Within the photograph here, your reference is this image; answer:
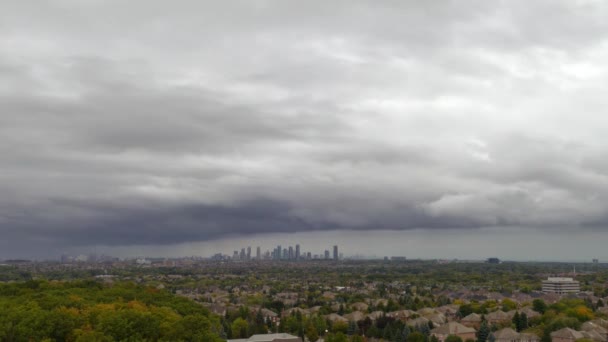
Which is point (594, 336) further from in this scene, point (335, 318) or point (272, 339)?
point (272, 339)

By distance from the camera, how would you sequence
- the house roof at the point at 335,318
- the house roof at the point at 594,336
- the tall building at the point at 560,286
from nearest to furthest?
the house roof at the point at 594,336, the house roof at the point at 335,318, the tall building at the point at 560,286

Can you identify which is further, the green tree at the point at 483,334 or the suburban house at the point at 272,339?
the green tree at the point at 483,334

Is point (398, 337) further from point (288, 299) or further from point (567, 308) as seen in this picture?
point (288, 299)

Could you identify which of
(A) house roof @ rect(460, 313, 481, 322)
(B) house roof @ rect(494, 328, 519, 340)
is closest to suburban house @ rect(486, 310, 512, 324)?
(A) house roof @ rect(460, 313, 481, 322)

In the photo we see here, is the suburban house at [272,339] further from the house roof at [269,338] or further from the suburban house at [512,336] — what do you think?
the suburban house at [512,336]

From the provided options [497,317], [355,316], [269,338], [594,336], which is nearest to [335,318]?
[355,316]

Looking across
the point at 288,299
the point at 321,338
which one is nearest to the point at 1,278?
the point at 288,299

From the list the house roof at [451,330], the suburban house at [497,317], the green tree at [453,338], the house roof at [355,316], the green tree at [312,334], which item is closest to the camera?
the green tree at [453,338]

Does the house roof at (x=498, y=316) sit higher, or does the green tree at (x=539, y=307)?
the green tree at (x=539, y=307)

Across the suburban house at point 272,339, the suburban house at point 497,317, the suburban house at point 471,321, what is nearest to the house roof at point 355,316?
the suburban house at point 471,321
